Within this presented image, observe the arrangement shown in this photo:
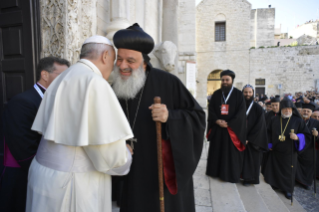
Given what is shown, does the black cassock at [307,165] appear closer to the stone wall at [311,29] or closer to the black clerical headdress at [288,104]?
the black clerical headdress at [288,104]

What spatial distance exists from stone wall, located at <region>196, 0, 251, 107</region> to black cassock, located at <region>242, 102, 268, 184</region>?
16558 mm

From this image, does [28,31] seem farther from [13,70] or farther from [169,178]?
[169,178]

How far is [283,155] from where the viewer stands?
15.5 ft

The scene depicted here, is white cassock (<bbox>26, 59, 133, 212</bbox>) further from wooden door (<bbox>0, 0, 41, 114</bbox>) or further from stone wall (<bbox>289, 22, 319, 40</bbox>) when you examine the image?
stone wall (<bbox>289, 22, 319, 40</bbox>)

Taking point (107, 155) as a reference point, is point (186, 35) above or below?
above

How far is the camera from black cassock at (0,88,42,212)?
1.77 meters

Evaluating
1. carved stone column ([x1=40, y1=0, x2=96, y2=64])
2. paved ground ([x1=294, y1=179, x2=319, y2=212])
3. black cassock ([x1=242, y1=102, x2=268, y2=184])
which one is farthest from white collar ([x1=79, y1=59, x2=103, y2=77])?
paved ground ([x1=294, y1=179, x2=319, y2=212])

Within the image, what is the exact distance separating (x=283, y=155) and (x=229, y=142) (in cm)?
166

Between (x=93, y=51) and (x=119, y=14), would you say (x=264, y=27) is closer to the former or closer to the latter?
(x=119, y=14)

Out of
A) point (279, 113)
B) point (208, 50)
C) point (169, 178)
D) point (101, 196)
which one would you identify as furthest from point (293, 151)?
point (208, 50)

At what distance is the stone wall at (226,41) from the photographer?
2119cm

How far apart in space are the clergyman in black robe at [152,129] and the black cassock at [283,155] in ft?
12.0

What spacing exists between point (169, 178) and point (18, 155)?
4.19 feet

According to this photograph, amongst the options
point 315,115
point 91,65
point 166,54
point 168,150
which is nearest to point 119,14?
point 166,54
